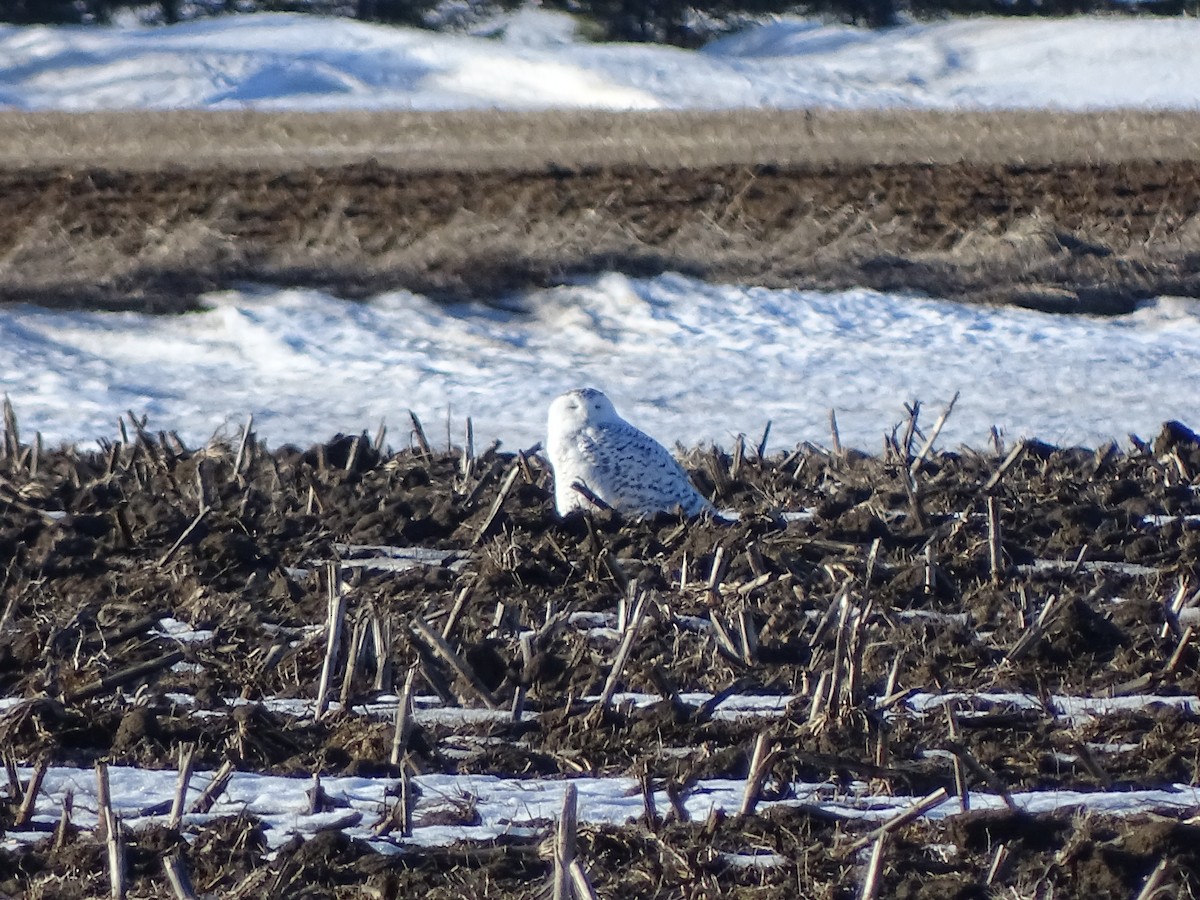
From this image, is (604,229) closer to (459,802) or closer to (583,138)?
(583,138)

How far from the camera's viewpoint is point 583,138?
1477 centimetres

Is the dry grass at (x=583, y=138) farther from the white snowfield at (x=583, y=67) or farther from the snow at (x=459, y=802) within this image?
the snow at (x=459, y=802)

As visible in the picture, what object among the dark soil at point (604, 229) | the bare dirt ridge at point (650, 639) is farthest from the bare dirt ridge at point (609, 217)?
the bare dirt ridge at point (650, 639)

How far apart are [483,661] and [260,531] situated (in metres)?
1.28

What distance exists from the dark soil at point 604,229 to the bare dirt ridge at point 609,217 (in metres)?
0.02

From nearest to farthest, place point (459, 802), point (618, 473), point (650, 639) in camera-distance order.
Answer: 1. point (459, 802)
2. point (650, 639)
3. point (618, 473)

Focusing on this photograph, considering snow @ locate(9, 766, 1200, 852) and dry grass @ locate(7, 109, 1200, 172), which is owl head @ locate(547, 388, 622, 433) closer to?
snow @ locate(9, 766, 1200, 852)

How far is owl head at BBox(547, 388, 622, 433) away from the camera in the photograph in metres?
4.73

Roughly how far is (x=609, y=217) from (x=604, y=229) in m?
0.31

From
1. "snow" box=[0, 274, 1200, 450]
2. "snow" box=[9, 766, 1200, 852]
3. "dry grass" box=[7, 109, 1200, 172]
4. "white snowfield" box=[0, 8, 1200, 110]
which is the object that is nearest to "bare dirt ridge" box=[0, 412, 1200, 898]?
"snow" box=[9, 766, 1200, 852]

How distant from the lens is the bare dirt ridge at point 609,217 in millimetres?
9320

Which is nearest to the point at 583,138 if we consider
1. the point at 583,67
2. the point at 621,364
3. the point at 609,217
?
the point at 609,217

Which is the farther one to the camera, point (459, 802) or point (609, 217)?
point (609, 217)

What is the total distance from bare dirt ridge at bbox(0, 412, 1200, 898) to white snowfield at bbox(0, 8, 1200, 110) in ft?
47.0
